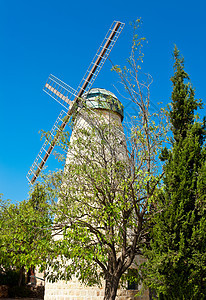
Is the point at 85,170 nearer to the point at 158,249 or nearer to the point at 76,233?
the point at 76,233

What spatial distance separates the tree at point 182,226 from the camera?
24.6 feet

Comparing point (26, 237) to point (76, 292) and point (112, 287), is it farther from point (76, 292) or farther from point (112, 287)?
point (76, 292)

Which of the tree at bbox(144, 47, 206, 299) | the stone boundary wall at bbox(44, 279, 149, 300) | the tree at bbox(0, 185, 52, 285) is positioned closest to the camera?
the tree at bbox(144, 47, 206, 299)

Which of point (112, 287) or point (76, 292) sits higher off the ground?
point (112, 287)

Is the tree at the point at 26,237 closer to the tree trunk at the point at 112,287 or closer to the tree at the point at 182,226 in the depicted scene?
the tree trunk at the point at 112,287

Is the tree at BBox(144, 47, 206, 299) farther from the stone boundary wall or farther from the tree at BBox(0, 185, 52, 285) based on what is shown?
the stone boundary wall

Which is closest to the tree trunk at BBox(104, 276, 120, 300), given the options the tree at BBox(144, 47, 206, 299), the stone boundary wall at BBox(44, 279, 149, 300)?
the tree at BBox(144, 47, 206, 299)

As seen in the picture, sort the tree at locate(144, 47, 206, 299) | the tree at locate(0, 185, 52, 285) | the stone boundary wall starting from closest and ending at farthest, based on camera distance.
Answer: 1. the tree at locate(144, 47, 206, 299)
2. the tree at locate(0, 185, 52, 285)
3. the stone boundary wall

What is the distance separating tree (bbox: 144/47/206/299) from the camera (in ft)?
24.6

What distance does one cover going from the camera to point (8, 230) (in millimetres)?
10250

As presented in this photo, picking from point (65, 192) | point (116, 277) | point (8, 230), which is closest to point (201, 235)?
point (116, 277)

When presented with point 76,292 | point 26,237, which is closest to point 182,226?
point 26,237

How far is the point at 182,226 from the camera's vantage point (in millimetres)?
7727

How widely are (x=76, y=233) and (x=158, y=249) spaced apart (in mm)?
2521
